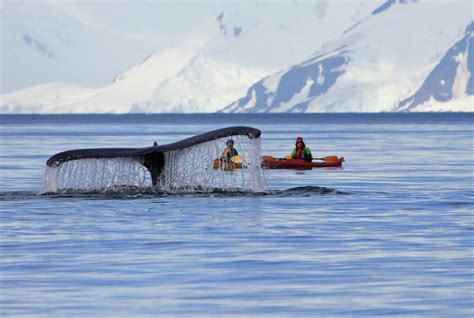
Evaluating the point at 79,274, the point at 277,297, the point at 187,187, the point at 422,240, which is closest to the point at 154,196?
the point at 187,187

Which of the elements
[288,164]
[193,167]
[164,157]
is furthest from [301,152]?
[164,157]

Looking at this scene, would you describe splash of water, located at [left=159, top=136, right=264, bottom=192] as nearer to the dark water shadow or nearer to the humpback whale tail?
the humpback whale tail

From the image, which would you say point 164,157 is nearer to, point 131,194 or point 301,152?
point 131,194

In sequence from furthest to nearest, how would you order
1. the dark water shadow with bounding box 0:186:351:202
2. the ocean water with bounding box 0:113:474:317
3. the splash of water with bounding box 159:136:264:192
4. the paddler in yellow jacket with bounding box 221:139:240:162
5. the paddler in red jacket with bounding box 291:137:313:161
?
the paddler in red jacket with bounding box 291:137:313:161
the paddler in yellow jacket with bounding box 221:139:240:162
the dark water shadow with bounding box 0:186:351:202
the splash of water with bounding box 159:136:264:192
the ocean water with bounding box 0:113:474:317

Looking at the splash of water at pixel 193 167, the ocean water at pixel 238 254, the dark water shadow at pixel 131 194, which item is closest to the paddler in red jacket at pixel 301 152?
the splash of water at pixel 193 167

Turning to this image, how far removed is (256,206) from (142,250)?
7075mm

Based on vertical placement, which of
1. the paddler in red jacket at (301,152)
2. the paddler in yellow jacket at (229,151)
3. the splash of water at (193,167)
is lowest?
the splash of water at (193,167)

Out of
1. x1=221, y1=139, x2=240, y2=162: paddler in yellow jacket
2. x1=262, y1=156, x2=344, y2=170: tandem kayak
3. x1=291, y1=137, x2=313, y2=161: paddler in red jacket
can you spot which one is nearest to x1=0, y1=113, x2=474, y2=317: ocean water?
x1=221, y1=139, x2=240, y2=162: paddler in yellow jacket

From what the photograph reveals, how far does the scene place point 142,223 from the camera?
2106cm

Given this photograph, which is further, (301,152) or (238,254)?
(301,152)

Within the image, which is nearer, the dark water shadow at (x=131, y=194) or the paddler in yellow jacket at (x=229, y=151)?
the dark water shadow at (x=131, y=194)

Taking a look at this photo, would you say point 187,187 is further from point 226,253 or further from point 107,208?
point 226,253

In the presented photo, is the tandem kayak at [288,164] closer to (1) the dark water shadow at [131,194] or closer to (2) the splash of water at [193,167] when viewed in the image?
(2) the splash of water at [193,167]

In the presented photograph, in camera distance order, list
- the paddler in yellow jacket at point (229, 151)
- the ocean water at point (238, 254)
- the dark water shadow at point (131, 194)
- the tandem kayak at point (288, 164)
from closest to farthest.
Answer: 1. the ocean water at point (238, 254)
2. the dark water shadow at point (131, 194)
3. the paddler in yellow jacket at point (229, 151)
4. the tandem kayak at point (288, 164)
